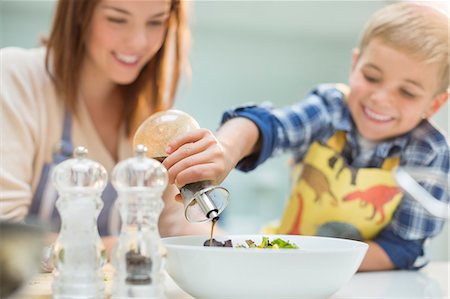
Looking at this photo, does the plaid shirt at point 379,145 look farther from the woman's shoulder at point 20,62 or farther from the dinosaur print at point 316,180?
the woman's shoulder at point 20,62

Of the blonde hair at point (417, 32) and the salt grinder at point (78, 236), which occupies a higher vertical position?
the blonde hair at point (417, 32)

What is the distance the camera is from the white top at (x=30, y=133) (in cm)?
134

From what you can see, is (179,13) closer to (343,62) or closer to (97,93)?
(97,93)

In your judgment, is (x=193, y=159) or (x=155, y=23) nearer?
(x=193, y=159)

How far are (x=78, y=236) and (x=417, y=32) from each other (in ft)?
2.94

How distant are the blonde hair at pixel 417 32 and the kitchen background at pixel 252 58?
3172 millimetres

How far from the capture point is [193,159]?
735 millimetres

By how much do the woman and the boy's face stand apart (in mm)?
427

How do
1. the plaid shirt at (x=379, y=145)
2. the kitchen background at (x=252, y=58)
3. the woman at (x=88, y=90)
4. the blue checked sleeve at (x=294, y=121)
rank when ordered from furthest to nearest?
the kitchen background at (x=252, y=58) < the woman at (x=88, y=90) < the plaid shirt at (x=379, y=145) < the blue checked sleeve at (x=294, y=121)

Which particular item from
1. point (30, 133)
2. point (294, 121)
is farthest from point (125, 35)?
point (294, 121)

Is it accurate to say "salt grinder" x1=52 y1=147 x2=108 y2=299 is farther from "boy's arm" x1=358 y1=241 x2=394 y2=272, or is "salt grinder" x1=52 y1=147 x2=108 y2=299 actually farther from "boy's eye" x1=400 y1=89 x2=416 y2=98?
"boy's eye" x1=400 y1=89 x2=416 y2=98

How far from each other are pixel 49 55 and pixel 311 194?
694 millimetres

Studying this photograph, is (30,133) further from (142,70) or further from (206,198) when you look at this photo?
(206,198)

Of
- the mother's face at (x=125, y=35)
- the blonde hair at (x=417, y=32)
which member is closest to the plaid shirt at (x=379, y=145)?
the blonde hair at (x=417, y=32)
